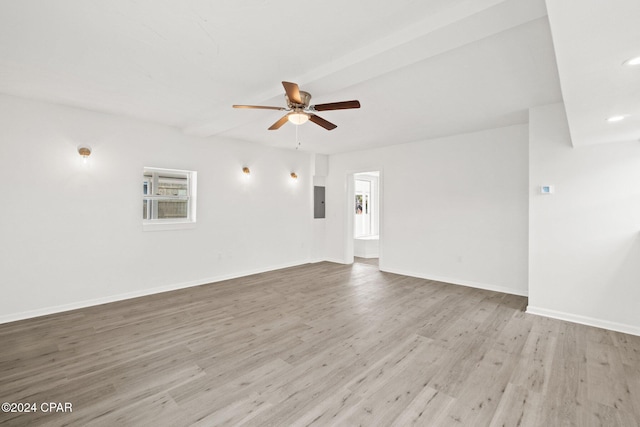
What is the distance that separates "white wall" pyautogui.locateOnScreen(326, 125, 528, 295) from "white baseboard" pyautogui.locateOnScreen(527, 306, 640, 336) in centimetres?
81

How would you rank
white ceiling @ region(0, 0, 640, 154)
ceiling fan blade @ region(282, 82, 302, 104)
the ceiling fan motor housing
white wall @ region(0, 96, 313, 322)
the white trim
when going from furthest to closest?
the white trim
white wall @ region(0, 96, 313, 322)
the ceiling fan motor housing
ceiling fan blade @ region(282, 82, 302, 104)
white ceiling @ region(0, 0, 640, 154)

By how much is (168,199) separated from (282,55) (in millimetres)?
3555

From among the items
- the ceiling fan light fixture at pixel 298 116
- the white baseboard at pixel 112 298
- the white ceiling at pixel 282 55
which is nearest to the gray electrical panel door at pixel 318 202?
the white baseboard at pixel 112 298

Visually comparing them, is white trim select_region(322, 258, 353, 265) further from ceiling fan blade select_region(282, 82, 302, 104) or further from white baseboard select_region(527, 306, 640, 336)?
ceiling fan blade select_region(282, 82, 302, 104)

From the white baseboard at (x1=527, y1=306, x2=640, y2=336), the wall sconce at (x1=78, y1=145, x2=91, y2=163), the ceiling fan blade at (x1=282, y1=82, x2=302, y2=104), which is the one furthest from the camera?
the wall sconce at (x1=78, y1=145, x2=91, y2=163)

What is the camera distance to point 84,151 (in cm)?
382

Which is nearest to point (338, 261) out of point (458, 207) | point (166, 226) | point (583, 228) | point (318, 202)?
point (318, 202)

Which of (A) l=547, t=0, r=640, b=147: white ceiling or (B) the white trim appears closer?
(A) l=547, t=0, r=640, b=147: white ceiling

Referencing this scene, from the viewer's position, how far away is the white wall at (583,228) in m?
3.16

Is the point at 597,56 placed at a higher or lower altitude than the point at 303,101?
lower

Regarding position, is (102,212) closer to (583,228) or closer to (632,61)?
(632,61)

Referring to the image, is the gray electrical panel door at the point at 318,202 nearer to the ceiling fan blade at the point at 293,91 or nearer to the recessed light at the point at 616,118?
the ceiling fan blade at the point at 293,91

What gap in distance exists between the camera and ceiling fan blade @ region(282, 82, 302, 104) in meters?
2.36

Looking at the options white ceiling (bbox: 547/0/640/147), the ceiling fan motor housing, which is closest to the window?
the ceiling fan motor housing
